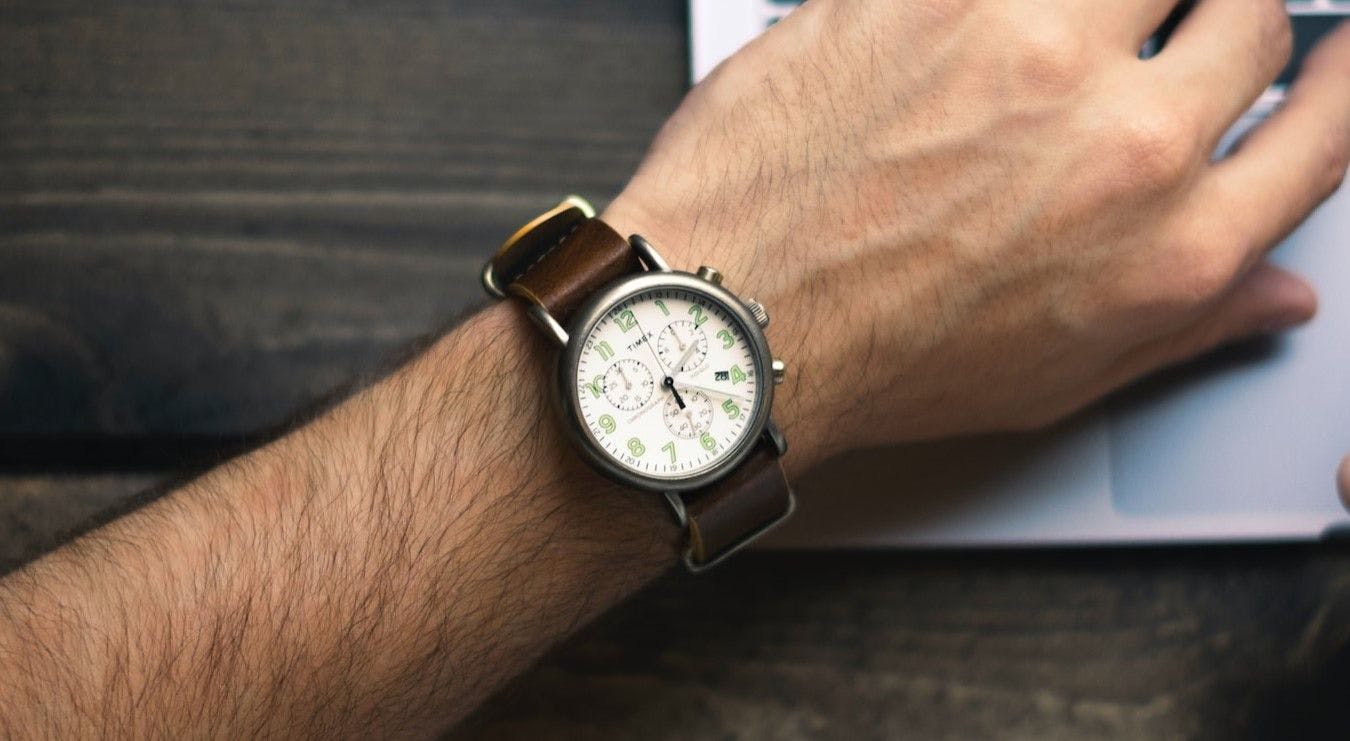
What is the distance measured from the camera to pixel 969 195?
2.69ft

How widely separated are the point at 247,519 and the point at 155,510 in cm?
7

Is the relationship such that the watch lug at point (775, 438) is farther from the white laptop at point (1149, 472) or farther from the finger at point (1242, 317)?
the finger at point (1242, 317)

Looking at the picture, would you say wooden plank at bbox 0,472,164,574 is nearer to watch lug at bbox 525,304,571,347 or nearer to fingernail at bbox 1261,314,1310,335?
watch lug at bbox 525,304,571,347

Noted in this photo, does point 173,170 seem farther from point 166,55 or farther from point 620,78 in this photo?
point 620,78

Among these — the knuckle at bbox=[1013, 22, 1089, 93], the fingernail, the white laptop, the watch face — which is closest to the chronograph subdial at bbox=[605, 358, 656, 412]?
the watch face

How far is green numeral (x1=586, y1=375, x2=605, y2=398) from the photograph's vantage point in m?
0.73

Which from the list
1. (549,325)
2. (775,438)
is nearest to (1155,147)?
(775,438)

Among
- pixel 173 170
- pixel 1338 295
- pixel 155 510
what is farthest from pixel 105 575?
pixel 1338 295

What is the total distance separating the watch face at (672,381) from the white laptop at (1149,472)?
0.50 ft

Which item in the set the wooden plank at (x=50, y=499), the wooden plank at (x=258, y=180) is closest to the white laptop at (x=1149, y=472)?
the wooden plank at (x=258, y=180)

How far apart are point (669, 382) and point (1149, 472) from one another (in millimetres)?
402

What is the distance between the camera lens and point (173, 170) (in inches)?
36.6

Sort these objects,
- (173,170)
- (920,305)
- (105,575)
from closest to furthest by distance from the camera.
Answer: (105,575) < (920,305) < (173,170)

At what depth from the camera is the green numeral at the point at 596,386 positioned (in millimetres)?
729
